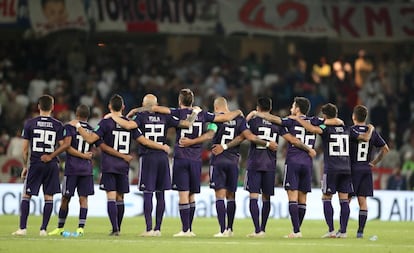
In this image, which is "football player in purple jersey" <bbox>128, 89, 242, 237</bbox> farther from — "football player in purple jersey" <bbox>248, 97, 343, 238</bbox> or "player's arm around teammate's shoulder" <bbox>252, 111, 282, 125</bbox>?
"football player in purple jersey" <bbox>248, 97, 343, 238</bbox>

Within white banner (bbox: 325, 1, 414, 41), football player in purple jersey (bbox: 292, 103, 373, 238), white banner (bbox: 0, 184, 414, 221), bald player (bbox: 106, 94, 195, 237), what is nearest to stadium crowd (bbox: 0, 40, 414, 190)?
white banner (bbox: 325, 1, 414, 41)

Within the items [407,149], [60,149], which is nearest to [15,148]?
[407,149]

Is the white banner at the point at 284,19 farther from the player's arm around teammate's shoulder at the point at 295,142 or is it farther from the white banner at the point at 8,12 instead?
the player's arm around teammate's shoulder at the point at 295,142

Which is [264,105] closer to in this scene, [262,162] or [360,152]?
[262,162]

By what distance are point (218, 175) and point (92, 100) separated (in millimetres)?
13038

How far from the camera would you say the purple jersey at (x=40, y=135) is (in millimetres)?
22031

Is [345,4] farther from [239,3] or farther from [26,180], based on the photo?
[26,180]

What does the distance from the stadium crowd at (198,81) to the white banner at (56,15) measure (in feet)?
4.70

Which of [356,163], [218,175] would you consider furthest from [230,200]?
[356,163]

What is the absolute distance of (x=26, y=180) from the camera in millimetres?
22141

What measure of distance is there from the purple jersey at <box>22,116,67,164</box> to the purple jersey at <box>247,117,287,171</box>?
3.19m

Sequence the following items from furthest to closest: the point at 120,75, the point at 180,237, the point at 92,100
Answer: the point at 120,75
the point at 92,100
the point at 180,237

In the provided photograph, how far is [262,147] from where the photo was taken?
22516mm

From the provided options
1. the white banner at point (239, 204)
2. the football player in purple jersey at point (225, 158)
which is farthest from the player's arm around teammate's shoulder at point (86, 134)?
the white banner at point (239, 204)
